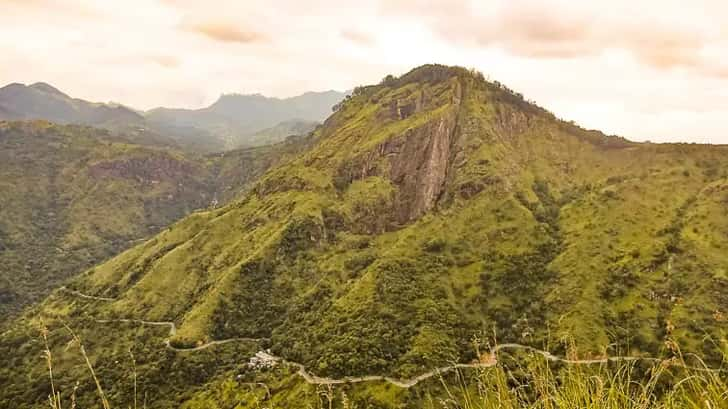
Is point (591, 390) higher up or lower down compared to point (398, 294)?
higher up

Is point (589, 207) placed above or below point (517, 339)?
above

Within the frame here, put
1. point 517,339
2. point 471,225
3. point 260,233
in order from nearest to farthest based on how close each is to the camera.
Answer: point 517,339, point 471,225, point 260,233

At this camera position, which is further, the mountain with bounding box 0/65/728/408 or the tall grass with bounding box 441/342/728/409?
the mountain with bounding box 0/65/728/408

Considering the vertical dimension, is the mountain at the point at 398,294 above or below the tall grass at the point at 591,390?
below

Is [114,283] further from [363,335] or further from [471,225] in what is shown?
[471,225]

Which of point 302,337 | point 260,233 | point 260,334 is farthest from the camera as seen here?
point 260,233

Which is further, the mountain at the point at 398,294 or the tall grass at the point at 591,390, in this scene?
the mountain at the point at 398,294

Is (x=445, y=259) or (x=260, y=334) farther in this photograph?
(x=445, y=259)

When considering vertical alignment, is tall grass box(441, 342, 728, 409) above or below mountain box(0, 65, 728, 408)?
above

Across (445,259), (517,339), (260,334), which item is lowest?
(260,334)

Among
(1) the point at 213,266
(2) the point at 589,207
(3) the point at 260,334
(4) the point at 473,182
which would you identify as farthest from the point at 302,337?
(2) the point at 589,207

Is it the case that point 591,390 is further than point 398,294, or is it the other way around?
point 398,294
